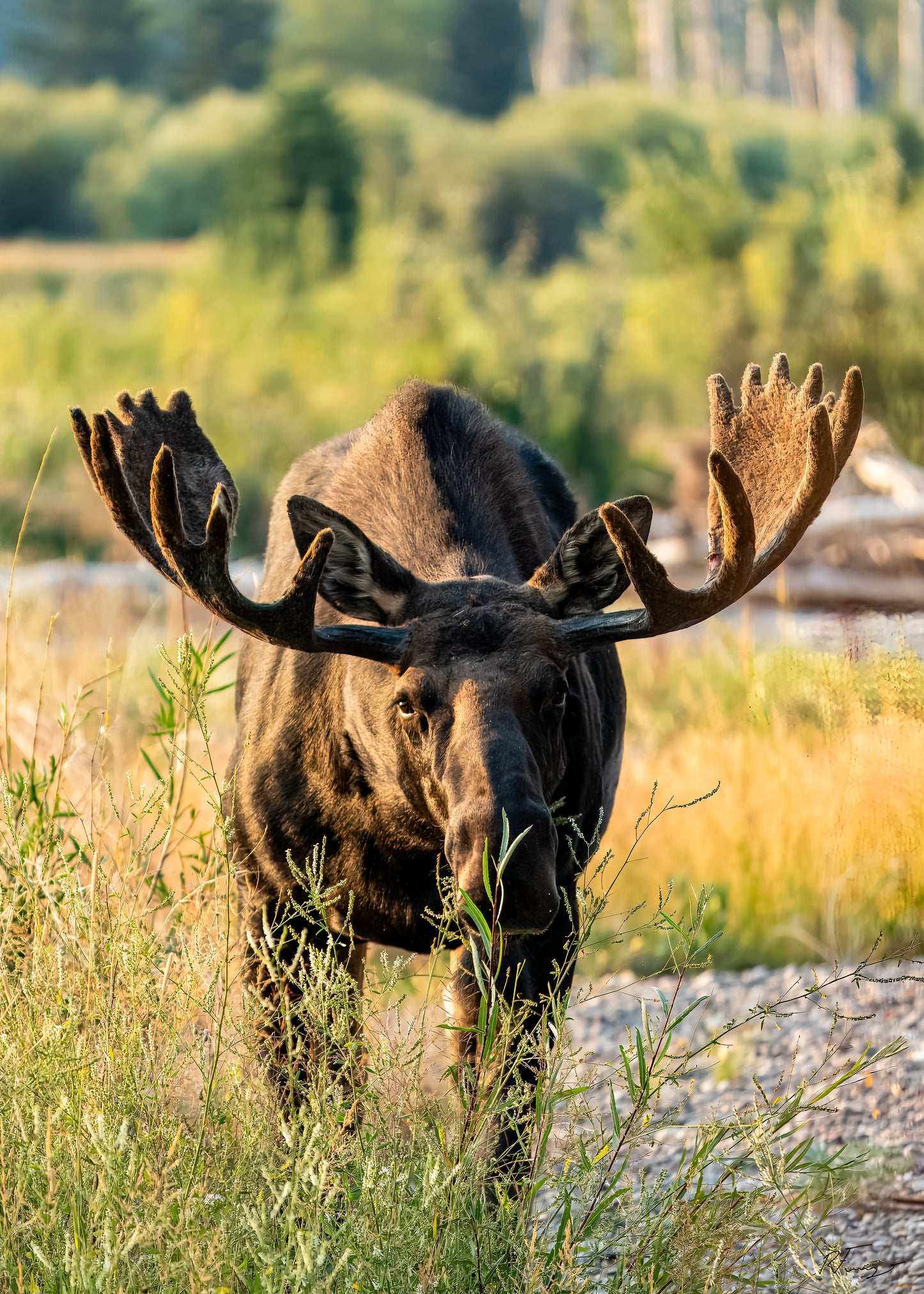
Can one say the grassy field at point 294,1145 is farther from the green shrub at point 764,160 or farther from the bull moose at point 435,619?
the green shrub at point 764,160

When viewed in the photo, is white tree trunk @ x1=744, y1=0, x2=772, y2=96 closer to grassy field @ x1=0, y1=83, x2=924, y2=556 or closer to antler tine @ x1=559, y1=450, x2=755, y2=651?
grassy field @ x1=0, y1=83, x2=924, y2=556

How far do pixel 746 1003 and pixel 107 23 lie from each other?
290ft

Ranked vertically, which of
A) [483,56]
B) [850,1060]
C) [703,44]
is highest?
[703,44]

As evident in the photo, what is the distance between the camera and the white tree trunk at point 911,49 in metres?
77.0

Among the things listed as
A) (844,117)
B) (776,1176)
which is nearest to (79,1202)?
(776,1176)

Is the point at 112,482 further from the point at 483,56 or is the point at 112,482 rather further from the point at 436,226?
the point at 483,56

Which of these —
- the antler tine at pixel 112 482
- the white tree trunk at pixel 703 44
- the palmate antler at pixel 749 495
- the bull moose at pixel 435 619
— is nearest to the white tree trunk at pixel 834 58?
the white tree trunk at pixel 703 44

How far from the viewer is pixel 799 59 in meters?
87.4

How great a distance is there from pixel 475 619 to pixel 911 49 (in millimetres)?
83808

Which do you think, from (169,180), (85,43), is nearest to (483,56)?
(85,43)

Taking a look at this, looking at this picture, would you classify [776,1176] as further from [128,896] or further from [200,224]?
[200,224]

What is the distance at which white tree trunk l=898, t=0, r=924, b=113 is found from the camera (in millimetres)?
77000

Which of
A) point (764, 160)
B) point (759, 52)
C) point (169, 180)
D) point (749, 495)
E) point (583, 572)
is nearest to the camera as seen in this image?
point (583, 572)

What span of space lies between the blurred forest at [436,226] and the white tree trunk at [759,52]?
112 inches
